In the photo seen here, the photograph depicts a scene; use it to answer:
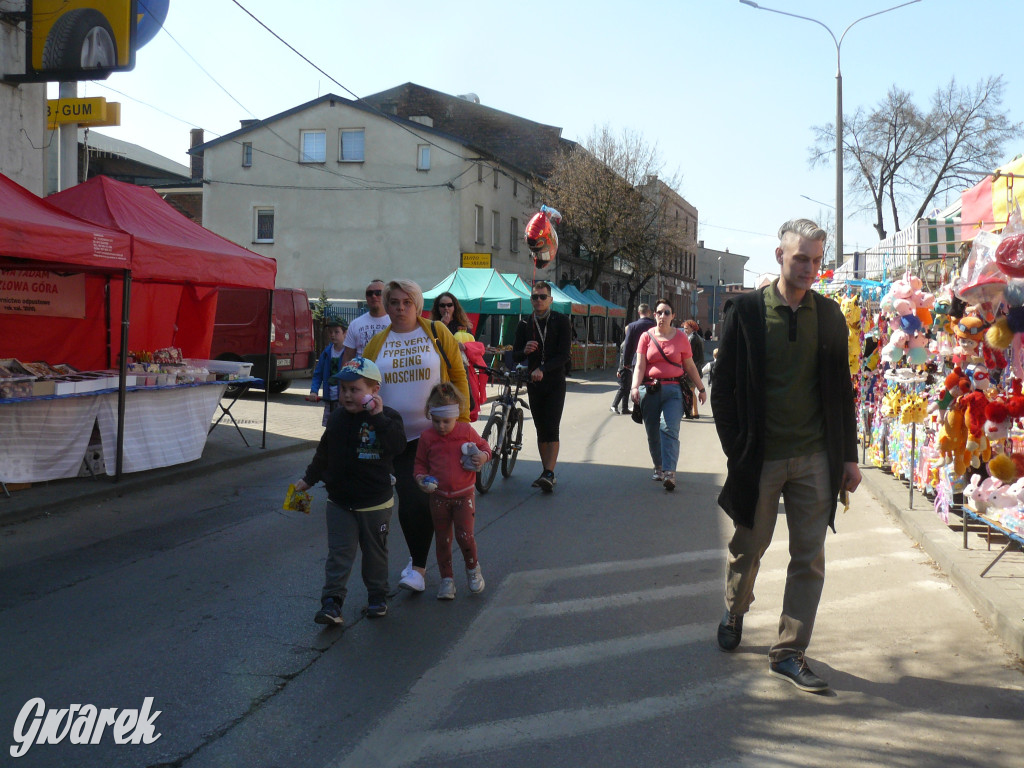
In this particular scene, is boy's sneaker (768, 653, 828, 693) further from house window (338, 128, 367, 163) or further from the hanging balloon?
house window (338, 128, 367, 163)

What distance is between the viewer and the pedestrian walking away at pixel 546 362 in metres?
9.01

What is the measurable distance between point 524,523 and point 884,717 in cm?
A: 409

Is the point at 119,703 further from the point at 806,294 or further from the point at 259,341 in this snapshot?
the point at 259,341

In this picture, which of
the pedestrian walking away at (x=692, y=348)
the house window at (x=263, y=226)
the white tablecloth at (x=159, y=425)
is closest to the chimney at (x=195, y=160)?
the house window at (x=263, y=226)

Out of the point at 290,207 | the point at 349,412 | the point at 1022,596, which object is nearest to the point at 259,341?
the point at 349,412

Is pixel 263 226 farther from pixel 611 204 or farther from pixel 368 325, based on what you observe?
pixel 368 325

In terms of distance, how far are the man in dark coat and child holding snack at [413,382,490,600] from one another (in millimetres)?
1551

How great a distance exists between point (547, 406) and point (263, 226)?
3008cm

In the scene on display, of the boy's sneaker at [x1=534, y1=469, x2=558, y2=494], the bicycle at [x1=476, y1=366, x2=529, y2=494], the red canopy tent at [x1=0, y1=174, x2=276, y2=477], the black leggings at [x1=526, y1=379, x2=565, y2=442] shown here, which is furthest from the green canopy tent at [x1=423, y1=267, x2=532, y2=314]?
the boy's sneaker at [x1=534, y1=469, x2=558, y2=494]

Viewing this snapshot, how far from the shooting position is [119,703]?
3.85 meters

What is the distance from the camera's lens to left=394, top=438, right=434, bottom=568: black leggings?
537cm

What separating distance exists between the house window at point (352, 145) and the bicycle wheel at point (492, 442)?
28.2 metres

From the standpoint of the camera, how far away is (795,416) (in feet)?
13.7

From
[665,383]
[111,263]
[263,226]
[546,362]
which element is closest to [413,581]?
[546,362]
